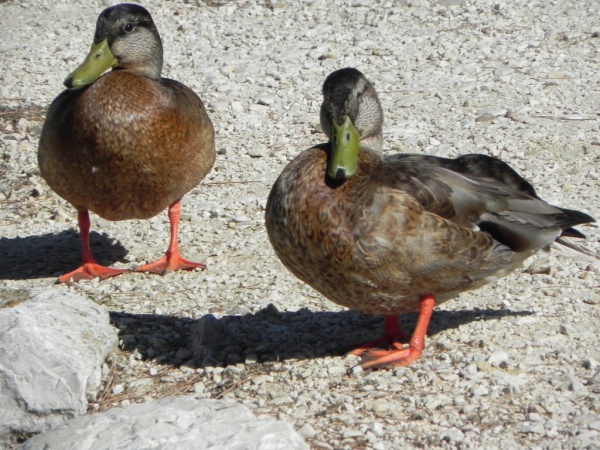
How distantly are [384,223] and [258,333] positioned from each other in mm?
1094

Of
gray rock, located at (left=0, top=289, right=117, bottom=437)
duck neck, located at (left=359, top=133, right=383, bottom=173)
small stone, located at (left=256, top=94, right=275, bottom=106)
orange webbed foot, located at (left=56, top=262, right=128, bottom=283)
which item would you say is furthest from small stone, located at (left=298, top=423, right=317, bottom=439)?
small stone, located at (left=256, top=94, right=275, bottom=106)

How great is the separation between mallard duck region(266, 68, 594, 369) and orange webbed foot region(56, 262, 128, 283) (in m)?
1.94

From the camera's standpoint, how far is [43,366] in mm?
4562

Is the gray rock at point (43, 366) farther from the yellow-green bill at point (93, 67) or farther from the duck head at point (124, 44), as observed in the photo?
the duck head at point (124, 44)

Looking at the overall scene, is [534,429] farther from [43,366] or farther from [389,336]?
[43,366]

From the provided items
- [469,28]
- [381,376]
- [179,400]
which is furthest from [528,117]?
[179,400]

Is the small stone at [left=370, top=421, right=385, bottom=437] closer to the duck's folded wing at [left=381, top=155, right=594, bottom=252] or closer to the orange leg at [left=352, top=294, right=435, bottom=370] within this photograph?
the orange leg at [left=352, top=294, right=435, bottom=370]

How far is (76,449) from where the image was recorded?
392 cm

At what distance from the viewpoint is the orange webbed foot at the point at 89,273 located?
6445mm

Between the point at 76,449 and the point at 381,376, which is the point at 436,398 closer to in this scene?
the point at 381,376

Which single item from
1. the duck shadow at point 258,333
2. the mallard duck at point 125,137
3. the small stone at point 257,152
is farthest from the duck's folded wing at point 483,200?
the small stone at point 257,152

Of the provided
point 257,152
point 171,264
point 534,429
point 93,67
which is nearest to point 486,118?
point 257,152

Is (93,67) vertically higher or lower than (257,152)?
higher

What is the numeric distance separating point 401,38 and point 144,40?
3.68 metres
